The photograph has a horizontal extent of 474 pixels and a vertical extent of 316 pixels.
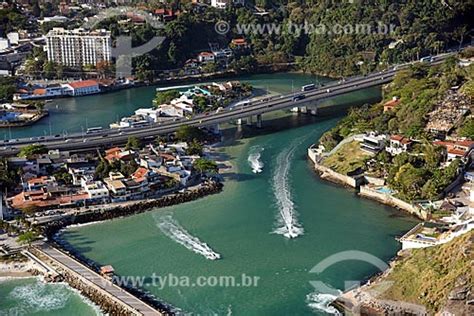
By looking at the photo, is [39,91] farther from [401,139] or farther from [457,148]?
[457,148]

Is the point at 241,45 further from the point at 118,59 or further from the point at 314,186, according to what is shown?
the point at 314,186

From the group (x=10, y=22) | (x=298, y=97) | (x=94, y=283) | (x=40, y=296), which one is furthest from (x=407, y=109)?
(x=10, y=22)

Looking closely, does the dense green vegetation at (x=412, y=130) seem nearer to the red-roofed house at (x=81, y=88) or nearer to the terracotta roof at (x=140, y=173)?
the terracotta roof at (x=140, y=173)

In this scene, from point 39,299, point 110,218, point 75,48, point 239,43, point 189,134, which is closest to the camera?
point 39,299

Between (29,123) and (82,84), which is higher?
(82,84)

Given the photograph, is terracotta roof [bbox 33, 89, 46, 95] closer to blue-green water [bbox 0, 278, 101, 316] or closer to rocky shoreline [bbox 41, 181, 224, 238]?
rocky shoreline [bbox 41, 181, 224, 238]

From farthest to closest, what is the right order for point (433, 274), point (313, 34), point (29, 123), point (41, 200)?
point (313, 34) → point (29, 123) → point (41, 200) → point (433, 274)

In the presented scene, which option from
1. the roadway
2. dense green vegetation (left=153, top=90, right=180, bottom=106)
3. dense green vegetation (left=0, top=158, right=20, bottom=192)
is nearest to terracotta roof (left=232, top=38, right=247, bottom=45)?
the roadway

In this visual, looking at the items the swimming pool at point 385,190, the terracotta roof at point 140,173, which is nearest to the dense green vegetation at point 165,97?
the terracotta roof at point 140,173
